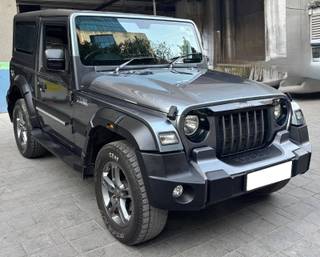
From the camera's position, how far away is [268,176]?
2777 millimetres

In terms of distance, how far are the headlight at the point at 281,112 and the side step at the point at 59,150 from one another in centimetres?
170

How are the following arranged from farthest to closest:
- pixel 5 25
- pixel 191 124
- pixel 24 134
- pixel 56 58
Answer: pixel 5 25 → pixel 24 134 → pixel 56 58 → pixel 191 124

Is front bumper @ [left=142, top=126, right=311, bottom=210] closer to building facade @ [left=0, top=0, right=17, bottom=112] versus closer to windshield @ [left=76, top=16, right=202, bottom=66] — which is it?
windshield @ [left=76, top=16, right=202, bottom=66]

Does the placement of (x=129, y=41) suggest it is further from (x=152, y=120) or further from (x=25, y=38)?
(x=25, y=38)

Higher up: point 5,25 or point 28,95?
point 5,25

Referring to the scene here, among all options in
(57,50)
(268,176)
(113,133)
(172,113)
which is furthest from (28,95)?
(268,176)

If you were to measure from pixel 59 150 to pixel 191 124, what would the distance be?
1.82m

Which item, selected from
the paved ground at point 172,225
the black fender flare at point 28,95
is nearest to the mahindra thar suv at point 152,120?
the paved ground at point 172,225

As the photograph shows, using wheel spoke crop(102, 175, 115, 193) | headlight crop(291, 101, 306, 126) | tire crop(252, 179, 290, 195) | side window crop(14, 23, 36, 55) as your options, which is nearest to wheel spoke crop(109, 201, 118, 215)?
wheel spoke crop(102, 175, 115, 193)

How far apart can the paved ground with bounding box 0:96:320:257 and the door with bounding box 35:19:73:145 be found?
2.14ft

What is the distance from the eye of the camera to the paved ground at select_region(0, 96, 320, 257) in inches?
109

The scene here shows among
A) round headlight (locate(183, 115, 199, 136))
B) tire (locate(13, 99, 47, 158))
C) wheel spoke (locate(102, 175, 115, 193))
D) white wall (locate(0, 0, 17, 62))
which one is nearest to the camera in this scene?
round headlight (locate(183, 115, 199, 136))

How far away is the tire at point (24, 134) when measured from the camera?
4805mm

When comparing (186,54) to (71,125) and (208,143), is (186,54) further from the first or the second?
(208,143)
